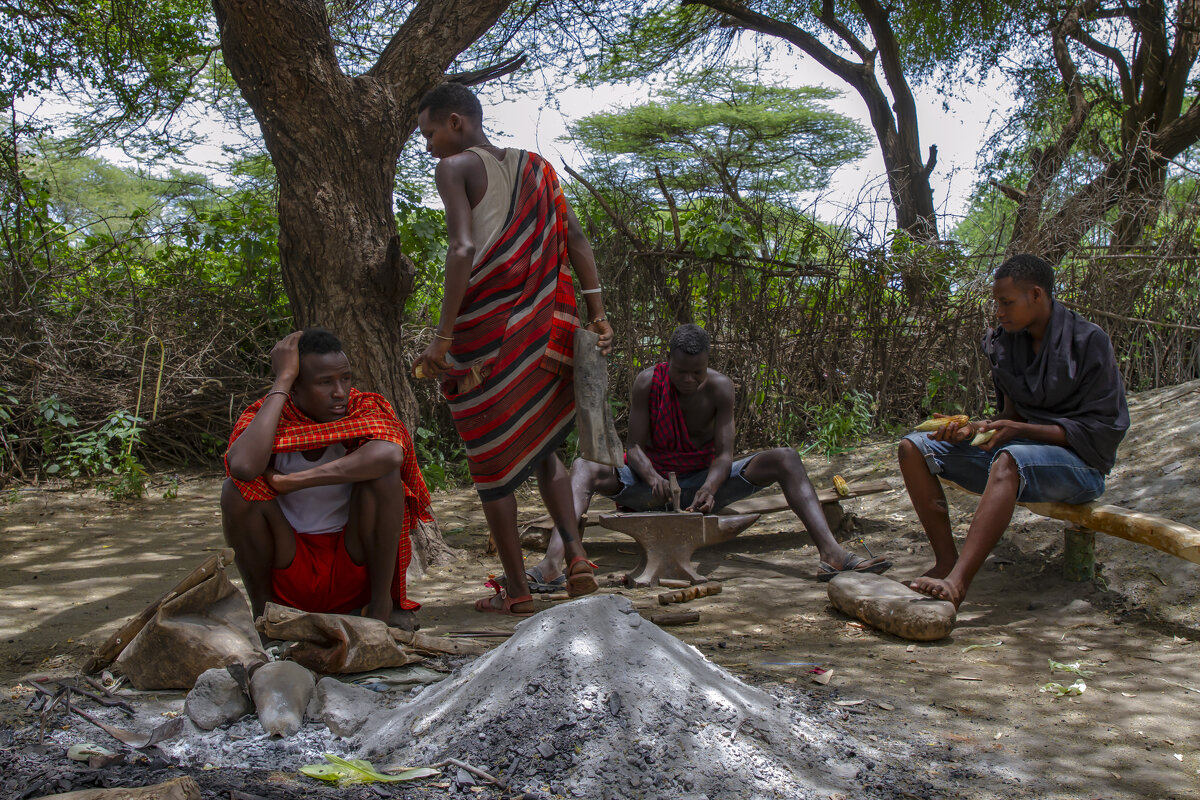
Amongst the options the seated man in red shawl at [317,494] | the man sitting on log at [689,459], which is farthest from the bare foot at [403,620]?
the man sitting on log at [689,459]

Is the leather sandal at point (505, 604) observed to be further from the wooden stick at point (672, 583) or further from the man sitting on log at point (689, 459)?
the wooden stick at point (672, 583)

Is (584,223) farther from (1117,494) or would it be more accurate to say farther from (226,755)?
(226,755)

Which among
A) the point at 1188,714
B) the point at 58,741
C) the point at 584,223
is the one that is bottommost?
the point at 1188,714

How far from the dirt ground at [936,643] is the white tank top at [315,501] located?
23.5 inches

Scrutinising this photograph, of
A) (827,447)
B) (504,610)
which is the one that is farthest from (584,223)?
(504,610)

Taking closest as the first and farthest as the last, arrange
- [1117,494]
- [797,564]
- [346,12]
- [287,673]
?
[287,673]
[1117,494]
[797,564]
[346,12]

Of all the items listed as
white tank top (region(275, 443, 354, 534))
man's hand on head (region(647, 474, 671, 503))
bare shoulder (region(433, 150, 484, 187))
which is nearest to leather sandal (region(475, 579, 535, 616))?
white tank top (region(275, 443, 354, 534))

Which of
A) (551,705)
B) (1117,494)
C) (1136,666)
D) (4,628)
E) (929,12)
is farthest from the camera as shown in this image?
(929,12)

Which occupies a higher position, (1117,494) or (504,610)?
(1117,494)

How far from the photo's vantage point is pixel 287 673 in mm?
2314

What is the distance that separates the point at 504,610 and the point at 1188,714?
2.26 metres

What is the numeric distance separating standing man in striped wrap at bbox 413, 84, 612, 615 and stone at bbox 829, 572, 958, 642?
1.00m

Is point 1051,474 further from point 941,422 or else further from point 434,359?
point 434,359

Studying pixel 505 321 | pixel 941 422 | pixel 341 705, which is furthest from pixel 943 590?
pixel 341 705
